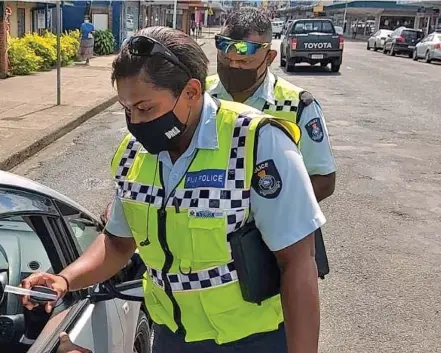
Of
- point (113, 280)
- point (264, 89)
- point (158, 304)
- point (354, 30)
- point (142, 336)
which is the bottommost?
point (354, 30)

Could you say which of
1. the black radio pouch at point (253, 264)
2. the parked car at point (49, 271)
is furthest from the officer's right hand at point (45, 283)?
the black radio pouch at point (253, 264)

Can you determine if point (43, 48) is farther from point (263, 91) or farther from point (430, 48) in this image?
point (430, 48)

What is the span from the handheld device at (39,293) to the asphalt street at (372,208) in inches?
96.0

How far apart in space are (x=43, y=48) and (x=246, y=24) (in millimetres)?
16164

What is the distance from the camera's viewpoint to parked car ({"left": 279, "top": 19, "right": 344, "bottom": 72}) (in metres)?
21.9

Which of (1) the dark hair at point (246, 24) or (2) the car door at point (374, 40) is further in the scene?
(2) the car door at point (374, 40)

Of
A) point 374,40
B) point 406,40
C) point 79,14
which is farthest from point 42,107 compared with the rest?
point 374,40

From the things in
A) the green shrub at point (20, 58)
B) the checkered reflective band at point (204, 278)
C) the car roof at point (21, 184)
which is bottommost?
the green shrub at point (20, 58)

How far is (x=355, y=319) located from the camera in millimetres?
4457

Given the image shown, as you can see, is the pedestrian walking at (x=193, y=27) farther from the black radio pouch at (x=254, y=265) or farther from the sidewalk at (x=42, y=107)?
the black radio pouch at (x=254, y=265)

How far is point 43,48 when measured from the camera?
18250 millimetres

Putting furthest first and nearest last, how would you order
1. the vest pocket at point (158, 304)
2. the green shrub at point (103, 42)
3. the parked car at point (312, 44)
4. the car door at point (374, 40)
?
the car door at point (374, 40)
the green shrub at point (103, 42)
the parked car at point (312, 44)
the vest pocket at point (158, 304)

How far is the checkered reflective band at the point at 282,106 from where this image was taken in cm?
295

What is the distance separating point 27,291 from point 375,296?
10.9 feet
